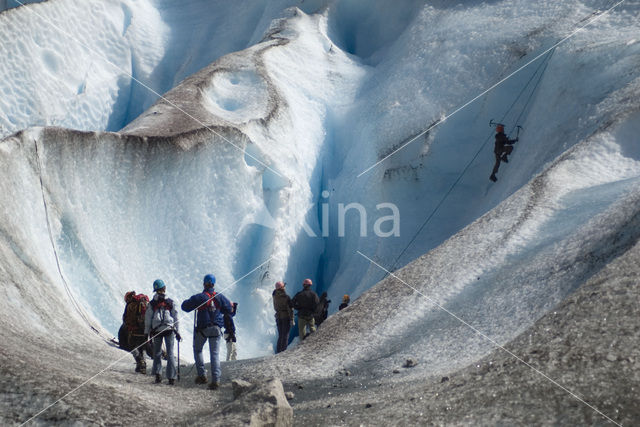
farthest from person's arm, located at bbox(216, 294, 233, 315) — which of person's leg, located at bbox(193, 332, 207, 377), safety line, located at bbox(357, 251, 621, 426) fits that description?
safety line, located at bbox(357, 251, 621, 426)

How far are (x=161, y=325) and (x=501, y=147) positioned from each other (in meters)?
11.3

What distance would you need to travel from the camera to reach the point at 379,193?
71.2ft

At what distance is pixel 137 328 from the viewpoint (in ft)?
40.8

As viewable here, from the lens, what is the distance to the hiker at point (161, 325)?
11.4m

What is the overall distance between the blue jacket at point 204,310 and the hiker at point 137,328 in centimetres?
149

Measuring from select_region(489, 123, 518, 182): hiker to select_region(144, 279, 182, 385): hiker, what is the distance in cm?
1092

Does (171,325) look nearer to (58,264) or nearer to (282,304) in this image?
(282,304)

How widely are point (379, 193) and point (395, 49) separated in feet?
22.9

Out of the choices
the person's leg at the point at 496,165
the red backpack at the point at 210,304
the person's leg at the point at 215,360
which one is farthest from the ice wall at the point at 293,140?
the person's leg at the point at 215,360

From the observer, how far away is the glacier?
1288 centimetres

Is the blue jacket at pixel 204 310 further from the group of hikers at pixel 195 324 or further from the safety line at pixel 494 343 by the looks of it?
the safety line at pixel 494 343

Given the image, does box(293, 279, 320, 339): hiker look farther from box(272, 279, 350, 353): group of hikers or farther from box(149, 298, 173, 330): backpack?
box(149, 298, 173, 330): backpack

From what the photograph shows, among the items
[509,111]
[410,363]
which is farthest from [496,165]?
[410,363]

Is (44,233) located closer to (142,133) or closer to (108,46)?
(142,133)
